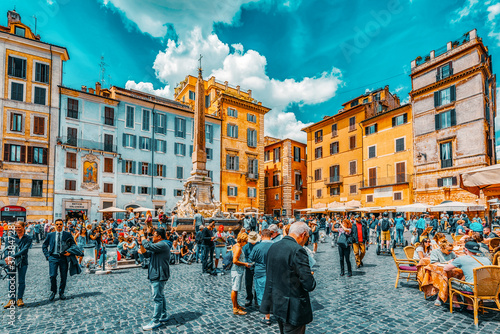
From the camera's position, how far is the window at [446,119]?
24.4m

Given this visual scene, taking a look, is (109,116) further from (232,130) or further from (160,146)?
(232,130)

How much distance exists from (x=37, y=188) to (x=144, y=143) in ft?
31.2

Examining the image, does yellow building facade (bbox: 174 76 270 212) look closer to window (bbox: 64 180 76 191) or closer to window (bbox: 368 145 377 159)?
window (bbox: 368 145 377 159)

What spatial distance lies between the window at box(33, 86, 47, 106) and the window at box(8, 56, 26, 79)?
4.54ft

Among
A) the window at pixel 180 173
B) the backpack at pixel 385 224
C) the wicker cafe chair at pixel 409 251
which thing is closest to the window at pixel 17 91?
the window at pixel 180 173

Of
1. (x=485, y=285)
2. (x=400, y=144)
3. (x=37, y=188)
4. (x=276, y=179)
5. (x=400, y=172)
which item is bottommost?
(x=485, y=285)

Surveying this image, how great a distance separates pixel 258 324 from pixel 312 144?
117ft

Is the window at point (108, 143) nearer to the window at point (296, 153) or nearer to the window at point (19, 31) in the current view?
the window at point (19, 31)

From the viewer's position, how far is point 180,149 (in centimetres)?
3173

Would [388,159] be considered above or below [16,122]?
below

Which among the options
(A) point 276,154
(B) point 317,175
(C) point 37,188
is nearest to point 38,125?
(C) point 37,188

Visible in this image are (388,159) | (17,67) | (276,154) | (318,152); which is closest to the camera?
(17,67)

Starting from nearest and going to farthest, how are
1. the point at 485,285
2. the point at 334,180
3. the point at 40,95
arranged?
the point at 485,285 < the point at 40,95 < the point at 334,180

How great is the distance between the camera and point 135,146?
94.6 feet
